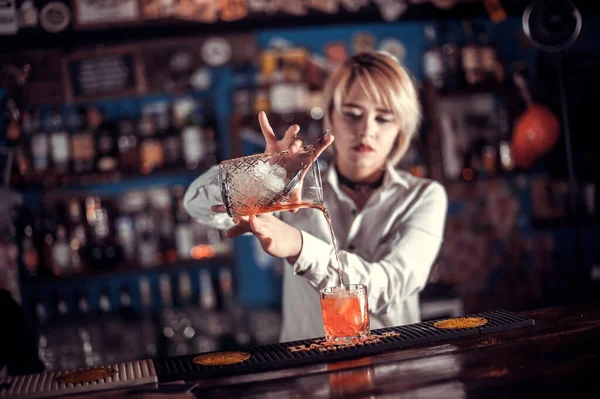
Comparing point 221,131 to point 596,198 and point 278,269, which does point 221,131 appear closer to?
point 278,269

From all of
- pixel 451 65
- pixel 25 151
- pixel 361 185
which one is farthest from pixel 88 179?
pixel 451 65

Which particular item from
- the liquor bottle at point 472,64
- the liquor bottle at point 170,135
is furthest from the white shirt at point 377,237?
the liquor bottle at point 472,64

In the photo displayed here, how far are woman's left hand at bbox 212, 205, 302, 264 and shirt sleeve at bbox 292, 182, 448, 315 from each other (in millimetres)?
25

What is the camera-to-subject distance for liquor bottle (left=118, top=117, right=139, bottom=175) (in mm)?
4145

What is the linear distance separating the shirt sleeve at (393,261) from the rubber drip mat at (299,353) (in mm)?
162

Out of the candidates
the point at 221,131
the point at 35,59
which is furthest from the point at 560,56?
the point at 35,59

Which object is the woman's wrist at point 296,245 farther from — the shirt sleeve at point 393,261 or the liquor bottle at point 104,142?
the liquor bottle at point 104,142

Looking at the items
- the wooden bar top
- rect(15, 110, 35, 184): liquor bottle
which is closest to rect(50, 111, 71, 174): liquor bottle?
rect(15, 110, 35, 184): liquor bottle

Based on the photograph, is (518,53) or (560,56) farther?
(518,53)

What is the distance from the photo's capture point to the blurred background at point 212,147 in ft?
13.2

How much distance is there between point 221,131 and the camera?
4359mm

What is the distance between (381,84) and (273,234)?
0.77m

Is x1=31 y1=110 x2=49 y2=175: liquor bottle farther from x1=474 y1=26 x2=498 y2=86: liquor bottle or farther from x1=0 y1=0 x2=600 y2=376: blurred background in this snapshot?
x1=474 y1=26 x2=498 y2=86: liquor bottle

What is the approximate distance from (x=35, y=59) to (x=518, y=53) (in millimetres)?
3051
